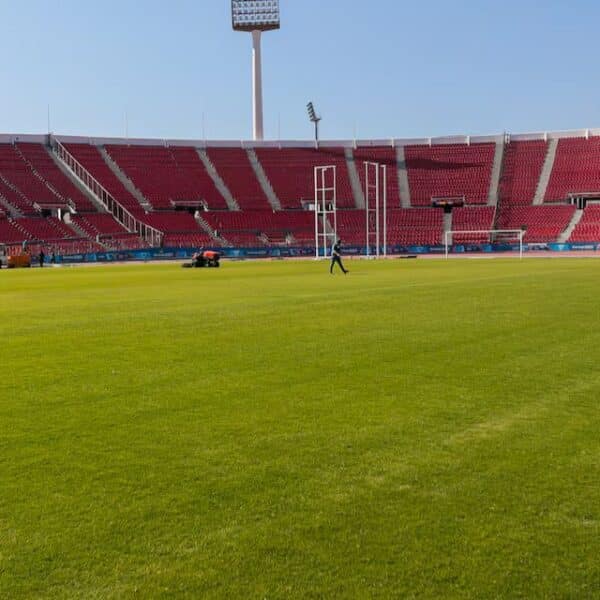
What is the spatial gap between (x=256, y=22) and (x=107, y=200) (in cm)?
3204

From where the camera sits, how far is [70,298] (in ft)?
62.4

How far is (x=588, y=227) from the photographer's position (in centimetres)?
7150

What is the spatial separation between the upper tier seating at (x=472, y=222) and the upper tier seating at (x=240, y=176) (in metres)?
21.2

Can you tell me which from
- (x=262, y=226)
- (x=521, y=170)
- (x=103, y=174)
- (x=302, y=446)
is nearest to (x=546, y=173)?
(x=521, y=170)

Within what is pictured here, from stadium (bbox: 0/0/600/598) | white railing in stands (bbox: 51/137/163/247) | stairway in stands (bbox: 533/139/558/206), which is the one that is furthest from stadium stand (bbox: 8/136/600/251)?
stadium (bbox: 0/0/600/598)

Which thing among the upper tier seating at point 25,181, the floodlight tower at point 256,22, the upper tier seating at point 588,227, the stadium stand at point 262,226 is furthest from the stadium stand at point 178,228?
the upper tier seating at point 588,227

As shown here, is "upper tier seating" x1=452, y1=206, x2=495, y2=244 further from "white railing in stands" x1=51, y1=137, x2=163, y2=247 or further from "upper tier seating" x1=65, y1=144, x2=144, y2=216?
"upper tier seating" x1=65, y1=144, x2=144, y2=216

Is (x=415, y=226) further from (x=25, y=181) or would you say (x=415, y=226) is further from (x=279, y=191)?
(x=25, y=181)

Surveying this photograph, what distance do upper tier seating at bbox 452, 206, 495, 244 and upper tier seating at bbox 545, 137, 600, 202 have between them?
7.17 meters

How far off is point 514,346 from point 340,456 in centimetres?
523

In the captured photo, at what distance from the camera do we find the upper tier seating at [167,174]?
76625mm

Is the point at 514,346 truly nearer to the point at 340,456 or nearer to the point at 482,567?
the point at 340,456

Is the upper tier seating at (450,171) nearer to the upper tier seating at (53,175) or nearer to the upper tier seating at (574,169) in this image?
the upper tier seating at (574,169)

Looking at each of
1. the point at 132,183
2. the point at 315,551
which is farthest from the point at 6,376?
the point at 132,183
